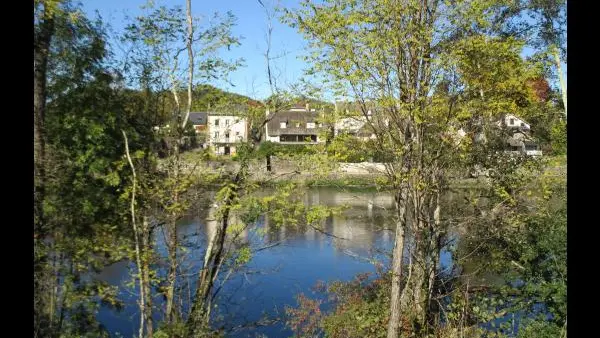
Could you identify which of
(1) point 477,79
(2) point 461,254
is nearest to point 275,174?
(1) point 477,79

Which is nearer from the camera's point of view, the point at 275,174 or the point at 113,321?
the point at 113,321

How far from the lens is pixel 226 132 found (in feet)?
12.5

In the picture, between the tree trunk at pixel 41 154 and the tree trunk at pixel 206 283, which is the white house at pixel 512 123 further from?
the tree trunk at pixel 41 154

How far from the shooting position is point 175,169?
3.26 metres

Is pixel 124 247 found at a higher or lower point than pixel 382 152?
lower

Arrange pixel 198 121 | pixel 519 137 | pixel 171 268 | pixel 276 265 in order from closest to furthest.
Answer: pixel 171 268 → pixel 198 121 → pixel 519 137 → pixel 276 265

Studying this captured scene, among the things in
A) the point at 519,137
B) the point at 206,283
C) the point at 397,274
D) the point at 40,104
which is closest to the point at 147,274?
the point at 206,283

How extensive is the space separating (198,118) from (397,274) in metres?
2.11

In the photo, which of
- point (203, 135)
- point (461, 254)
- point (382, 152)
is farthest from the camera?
point (461, 254)

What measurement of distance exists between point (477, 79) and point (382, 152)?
101 centimetres

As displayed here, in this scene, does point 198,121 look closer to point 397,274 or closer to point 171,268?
point 171,268

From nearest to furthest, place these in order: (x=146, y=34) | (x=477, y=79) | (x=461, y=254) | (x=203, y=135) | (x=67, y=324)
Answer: (x=67, y=324)
(x=146, y=34)
(x=203, y=135)
(x=477, y=79)
(x=461, y=254)

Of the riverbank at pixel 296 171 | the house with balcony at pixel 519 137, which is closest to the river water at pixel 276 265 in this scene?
the riverbank at pixel 296 171
